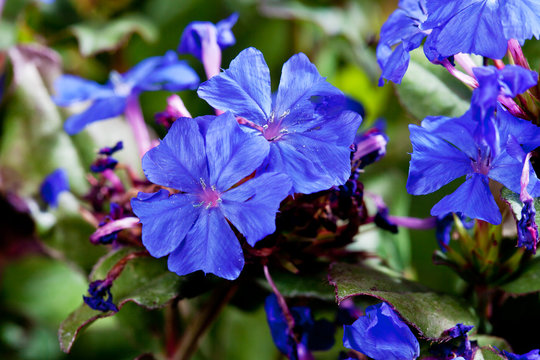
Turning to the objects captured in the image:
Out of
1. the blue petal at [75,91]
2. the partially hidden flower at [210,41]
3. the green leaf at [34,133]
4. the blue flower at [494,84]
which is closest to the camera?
the blue flower at [494,84]

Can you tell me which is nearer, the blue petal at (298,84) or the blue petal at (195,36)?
the blue petal at (298,84)

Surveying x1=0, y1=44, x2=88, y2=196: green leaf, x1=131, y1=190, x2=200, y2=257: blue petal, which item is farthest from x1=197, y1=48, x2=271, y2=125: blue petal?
x1=0, y1=44, x2=88, y2=196: green leaf

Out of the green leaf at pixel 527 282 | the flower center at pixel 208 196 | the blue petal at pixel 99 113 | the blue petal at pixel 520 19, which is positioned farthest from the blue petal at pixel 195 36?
the green leaf at pixel 527 282

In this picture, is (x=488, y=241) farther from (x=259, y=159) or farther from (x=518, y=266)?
(x=259, y=159)

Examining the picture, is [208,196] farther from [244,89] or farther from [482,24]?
[482,24]

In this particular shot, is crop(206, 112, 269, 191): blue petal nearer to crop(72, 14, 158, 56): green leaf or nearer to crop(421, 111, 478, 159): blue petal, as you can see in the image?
crop(421, 111, 478, 159): blue petal

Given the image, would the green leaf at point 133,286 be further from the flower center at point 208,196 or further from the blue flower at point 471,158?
the blue flower at point 471,158
